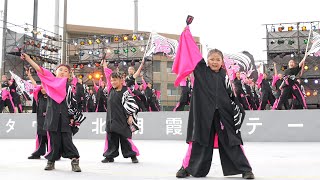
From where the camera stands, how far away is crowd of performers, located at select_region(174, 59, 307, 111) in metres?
10.4

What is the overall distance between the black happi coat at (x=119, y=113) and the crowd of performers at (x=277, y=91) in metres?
3.09

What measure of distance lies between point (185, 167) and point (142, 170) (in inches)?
30.3

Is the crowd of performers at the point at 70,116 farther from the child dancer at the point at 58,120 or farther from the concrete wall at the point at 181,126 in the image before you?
the concrete wall at the point at 181,126

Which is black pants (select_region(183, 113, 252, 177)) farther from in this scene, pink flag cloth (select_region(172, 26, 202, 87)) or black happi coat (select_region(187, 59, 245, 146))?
pink flag cloth (select_region(172, 26, 202, 87))

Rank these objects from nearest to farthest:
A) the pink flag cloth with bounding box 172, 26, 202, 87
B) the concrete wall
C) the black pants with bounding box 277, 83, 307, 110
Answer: the pink flag cloth with bounding box 172, 26, 202, 87 < the concrete wall < the black pants with bounding box 277, 83, 307, 110

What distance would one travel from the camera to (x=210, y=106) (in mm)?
3932

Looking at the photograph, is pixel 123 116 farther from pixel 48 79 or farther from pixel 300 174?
pixel 300 174

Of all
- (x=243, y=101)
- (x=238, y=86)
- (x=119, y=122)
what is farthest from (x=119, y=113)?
(x=243, y=101)

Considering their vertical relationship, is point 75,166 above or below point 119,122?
below

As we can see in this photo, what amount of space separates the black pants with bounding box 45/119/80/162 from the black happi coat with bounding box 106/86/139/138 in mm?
931

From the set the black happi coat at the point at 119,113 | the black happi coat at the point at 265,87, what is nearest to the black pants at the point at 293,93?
the black happi coat at the point at 265,87

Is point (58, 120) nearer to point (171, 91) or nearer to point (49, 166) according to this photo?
point (49, 166)

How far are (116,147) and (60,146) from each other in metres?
1.07

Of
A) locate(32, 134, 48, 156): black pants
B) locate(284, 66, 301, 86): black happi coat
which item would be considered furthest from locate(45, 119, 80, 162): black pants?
locate(284, 66, 301, 86): black happi coat
